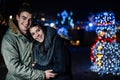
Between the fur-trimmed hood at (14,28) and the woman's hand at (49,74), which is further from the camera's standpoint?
the fur-trimmed hood at (14,28)

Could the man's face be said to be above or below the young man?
above

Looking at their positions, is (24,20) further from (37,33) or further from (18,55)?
(18,55)

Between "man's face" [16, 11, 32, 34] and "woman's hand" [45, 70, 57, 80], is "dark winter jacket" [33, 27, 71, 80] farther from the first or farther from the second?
"man's face" [16, 11, 32, 34]

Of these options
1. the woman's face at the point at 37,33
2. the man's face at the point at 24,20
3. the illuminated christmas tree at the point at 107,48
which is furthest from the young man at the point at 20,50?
the illuminated christmas tree at the point at 107,48

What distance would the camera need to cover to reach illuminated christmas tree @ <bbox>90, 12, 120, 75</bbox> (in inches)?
514

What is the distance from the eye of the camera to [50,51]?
3600 mm

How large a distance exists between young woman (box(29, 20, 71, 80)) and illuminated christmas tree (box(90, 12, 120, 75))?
9.43 metres

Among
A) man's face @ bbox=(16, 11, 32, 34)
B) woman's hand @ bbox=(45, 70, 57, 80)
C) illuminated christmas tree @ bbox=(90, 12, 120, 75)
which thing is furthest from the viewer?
illuminated christmas tree @ bbox=(90, 12, 120, 75)

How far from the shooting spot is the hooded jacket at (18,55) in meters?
3.60

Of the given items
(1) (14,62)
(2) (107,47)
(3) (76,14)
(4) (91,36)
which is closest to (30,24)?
(1) (14,62)

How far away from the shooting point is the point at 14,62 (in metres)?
3.60

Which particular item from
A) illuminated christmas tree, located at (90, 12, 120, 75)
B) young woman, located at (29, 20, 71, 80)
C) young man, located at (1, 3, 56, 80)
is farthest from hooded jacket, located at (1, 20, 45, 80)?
illuminated christmas tree, located at (90, 12, 120, 75)

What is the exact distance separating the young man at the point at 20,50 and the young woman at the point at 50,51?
8cm

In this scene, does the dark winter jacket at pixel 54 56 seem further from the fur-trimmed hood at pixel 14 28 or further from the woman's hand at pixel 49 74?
the fur-trimmed hood at pixel 14 28
